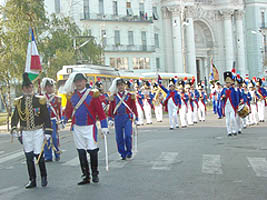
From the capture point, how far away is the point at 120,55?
66.1 metres

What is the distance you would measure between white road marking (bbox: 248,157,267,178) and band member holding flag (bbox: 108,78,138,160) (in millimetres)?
2717

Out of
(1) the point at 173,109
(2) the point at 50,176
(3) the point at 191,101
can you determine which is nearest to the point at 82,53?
(3) the point at 191,101

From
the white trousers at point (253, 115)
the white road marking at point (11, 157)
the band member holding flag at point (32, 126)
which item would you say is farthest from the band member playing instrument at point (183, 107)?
the band member holding flag at point (32, 126)

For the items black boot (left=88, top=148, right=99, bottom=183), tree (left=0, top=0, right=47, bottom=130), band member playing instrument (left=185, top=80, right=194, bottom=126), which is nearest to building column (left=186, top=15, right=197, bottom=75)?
tree (left=0, top=0, right=47, bottom=130)

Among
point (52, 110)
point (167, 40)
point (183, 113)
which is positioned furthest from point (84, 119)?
point (167, 40)

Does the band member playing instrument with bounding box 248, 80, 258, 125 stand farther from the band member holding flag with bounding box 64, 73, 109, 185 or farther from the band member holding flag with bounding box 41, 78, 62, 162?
the band member holding flag with bounding box 64, 73, 109, 185

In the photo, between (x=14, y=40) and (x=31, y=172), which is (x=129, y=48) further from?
(x=31, y=172)

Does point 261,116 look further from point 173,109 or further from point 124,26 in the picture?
point 124,26

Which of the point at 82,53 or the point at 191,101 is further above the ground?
the point at 82,53

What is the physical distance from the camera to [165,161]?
35.9 ft

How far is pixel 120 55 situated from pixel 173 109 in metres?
46.4

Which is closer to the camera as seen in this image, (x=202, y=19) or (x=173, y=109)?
(x=173, y=109)

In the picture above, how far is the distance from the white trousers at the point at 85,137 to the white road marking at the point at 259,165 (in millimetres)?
3068

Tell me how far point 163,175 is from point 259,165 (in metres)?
2.30
